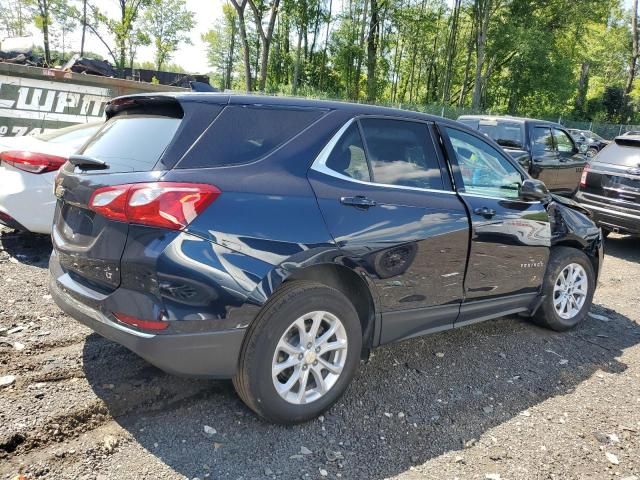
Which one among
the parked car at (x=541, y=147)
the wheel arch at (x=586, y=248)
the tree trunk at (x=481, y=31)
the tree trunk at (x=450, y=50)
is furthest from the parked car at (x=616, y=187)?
the tree trunk at (x=450, y=50)

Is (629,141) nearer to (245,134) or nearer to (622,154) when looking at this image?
(622,154)

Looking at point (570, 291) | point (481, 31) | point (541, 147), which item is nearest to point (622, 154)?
point (541, 147)

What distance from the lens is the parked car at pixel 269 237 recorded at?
2.33 meters

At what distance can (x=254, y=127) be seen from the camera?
2.65 meters

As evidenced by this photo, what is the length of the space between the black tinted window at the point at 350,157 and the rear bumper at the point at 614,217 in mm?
5825

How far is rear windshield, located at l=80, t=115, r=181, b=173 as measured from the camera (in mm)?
2525

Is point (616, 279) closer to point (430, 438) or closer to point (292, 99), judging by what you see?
point (430, 438)

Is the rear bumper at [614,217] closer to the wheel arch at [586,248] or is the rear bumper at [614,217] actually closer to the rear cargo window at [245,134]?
the wheel arch at [586,248]

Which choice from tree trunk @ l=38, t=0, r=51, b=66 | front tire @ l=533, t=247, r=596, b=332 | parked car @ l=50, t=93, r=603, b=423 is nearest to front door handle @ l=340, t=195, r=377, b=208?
parked car @ l=50, t=93, r=603, b=423

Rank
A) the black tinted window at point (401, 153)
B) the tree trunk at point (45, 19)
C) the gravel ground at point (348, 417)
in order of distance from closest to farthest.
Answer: the gravel ground at point (348, 417), the black tinted window at point (401, 153), the tree trunk at point (45, 19)

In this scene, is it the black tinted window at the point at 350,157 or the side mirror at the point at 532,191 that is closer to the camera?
the black tinted window at the point at 350,157


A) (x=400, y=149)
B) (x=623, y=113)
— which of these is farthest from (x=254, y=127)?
(x=623, y=113)

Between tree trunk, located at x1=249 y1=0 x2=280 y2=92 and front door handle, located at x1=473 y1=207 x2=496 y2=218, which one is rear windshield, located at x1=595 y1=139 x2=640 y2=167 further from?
tree trunk, located at x1=249 y1=0 x2=280 y2=92

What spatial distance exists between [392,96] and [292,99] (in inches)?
2036
